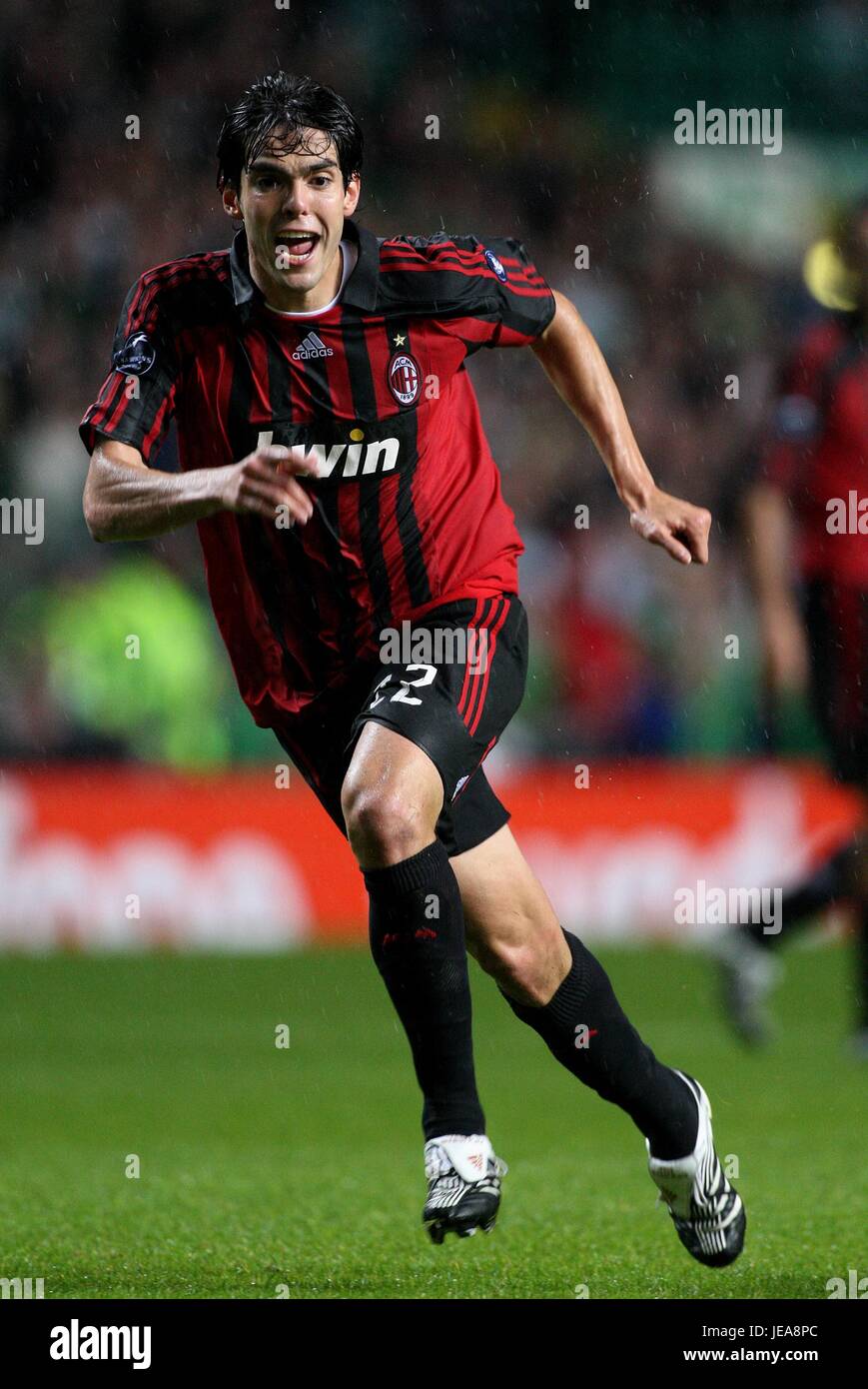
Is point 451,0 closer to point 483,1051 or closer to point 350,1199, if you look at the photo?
point 483,1051

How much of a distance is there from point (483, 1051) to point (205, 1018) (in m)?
1.33

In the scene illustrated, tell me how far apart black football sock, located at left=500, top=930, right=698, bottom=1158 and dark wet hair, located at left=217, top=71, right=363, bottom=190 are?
5.26 ft

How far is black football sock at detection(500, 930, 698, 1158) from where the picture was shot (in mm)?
3854

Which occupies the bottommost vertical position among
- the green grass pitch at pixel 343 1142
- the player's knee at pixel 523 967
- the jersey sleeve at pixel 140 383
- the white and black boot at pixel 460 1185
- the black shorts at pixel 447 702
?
the green grass pitch at pixel 343 1142

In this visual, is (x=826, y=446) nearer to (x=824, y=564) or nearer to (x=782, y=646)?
(x=824, y=564)

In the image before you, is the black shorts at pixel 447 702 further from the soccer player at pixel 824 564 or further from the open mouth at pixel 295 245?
the soccer player at pixel 824 564

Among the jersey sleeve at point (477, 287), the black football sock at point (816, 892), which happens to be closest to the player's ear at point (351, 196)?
the jersey sleeve at point (477, 287)

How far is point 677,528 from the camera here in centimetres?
387

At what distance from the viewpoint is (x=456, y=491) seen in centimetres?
400

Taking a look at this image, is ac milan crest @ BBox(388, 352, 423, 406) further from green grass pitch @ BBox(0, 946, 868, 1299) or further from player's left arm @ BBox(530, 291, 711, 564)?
green grass pitch @ BBox(0, 946, 868, 1299)

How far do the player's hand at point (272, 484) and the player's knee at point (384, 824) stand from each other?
1.87 ft

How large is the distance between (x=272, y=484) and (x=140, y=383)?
0.70m

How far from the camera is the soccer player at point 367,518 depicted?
371cm

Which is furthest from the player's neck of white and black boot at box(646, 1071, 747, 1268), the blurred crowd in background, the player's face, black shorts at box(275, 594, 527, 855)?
the blurred crowd in background
